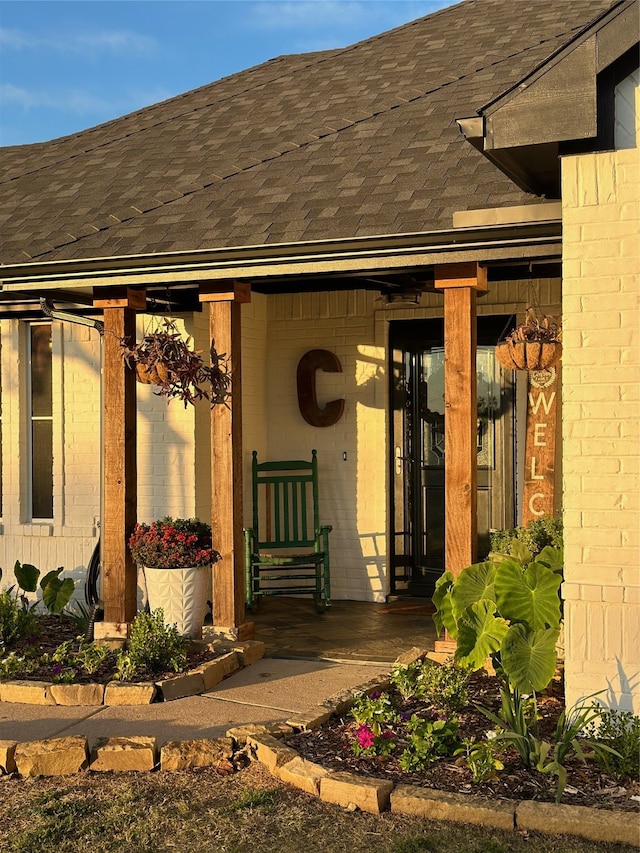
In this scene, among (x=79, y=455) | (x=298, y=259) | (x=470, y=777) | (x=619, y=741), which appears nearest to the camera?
(x=470, y=777)

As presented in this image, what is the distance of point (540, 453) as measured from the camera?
7211mm

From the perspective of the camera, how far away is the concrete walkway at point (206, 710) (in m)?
4.80

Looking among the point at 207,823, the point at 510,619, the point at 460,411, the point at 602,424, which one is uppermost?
the point at 460,411

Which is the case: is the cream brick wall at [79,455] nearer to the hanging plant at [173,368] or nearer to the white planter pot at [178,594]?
the white planter pot at [178,594]

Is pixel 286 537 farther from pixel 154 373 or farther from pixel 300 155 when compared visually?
pixel 300 155

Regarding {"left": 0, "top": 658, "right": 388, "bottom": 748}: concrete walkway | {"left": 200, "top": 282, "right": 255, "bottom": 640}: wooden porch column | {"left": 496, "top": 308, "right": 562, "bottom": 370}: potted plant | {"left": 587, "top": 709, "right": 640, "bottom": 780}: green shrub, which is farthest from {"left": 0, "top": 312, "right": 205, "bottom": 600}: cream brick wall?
{"left": 587, "top": 709, "right": 640, "bottom": 780}: green shrub

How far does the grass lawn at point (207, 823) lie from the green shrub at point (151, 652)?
4.43ft

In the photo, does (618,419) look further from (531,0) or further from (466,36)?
(531,0)

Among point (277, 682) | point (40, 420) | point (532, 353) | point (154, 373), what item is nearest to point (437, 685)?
point (277, 682)

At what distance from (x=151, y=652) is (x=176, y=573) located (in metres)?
0.61

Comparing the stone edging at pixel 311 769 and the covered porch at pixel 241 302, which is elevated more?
the covered porch at pixel 241 302

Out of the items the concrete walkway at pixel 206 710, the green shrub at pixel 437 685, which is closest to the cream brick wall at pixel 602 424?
the green shrub at pixel 437 685

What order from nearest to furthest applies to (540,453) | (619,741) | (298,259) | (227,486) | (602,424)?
(619,741), (602,424), (298,259), (227,486), (540,453)

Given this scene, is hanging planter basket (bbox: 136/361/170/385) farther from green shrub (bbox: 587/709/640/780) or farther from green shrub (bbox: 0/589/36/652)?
green shrub (bbox: 587/709/640/780)
